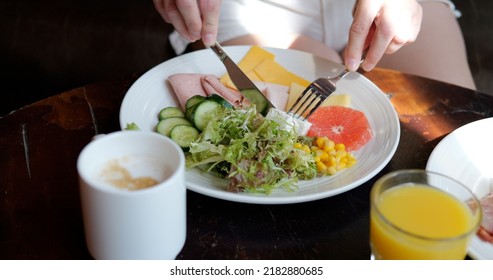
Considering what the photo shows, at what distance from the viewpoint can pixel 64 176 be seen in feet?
4.27

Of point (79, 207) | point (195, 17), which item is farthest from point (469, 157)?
point (79, 207)

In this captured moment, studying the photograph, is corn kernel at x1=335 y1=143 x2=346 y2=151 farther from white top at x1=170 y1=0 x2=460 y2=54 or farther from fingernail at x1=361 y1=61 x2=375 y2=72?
white top at x1=170 y1=0 x2=460 y2=54

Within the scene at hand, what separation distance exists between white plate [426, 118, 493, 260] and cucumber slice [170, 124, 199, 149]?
1.75ft

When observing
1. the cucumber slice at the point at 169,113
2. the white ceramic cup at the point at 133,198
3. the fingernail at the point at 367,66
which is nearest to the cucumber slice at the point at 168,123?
the cucumber slice at the point at 169,113

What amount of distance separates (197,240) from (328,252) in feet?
0.85

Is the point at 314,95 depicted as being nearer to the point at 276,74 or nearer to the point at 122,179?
the point at 276,74

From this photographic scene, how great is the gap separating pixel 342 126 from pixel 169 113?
440mm

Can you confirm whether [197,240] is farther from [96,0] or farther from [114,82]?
[96,0]

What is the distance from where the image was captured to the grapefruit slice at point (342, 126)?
57.6 inches

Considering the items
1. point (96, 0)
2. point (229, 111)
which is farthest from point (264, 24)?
point (96, 0)

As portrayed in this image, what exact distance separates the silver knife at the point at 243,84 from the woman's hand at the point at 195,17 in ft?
0.17

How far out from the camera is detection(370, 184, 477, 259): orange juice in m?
0.95

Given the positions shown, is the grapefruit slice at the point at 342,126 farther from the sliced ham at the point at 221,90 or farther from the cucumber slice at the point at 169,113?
the cucumber slice at the point at 169,113

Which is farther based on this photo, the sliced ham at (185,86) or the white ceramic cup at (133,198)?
the sliced ham at (185,86)
